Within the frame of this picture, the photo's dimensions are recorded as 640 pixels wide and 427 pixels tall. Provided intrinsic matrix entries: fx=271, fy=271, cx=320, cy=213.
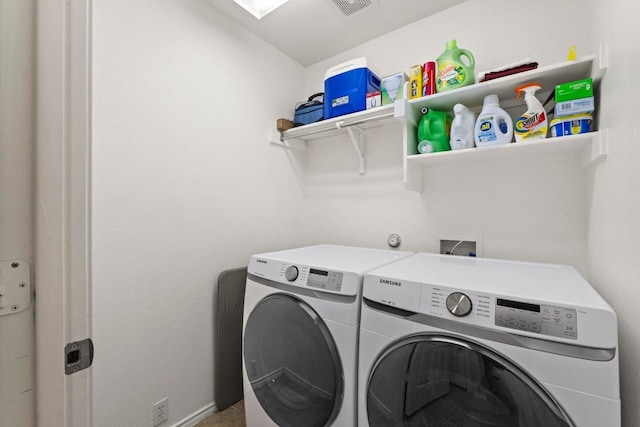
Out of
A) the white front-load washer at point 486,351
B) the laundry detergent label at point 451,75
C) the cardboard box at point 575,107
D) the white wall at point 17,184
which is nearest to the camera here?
the white wall at point 17,184

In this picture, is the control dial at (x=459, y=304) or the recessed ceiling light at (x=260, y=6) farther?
the recessed ceiling light at (x=260, y=6)

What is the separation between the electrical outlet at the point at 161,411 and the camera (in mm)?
1419

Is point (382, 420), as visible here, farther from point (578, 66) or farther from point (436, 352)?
point (578, 66)

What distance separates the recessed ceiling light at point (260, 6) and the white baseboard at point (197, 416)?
246 centimetres

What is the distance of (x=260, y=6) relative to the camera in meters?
1.75

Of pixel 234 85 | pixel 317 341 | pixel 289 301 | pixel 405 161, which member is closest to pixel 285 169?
pixel 234 85

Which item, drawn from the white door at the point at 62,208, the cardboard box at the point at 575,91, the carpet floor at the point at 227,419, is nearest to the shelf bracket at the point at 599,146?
the cardboard box at the point at 575,91

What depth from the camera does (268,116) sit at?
2.08m

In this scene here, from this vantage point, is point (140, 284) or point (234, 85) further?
point (234, 85)

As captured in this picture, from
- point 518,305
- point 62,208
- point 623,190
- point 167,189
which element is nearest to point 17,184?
point 62,208

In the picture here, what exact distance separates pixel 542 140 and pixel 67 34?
1680 millimetres

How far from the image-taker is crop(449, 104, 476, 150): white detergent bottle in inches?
55.8

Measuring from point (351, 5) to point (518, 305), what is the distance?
6.08ft

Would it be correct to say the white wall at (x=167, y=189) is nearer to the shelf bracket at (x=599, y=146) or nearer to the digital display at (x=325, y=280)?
the digital display at (x=325, y=280)
